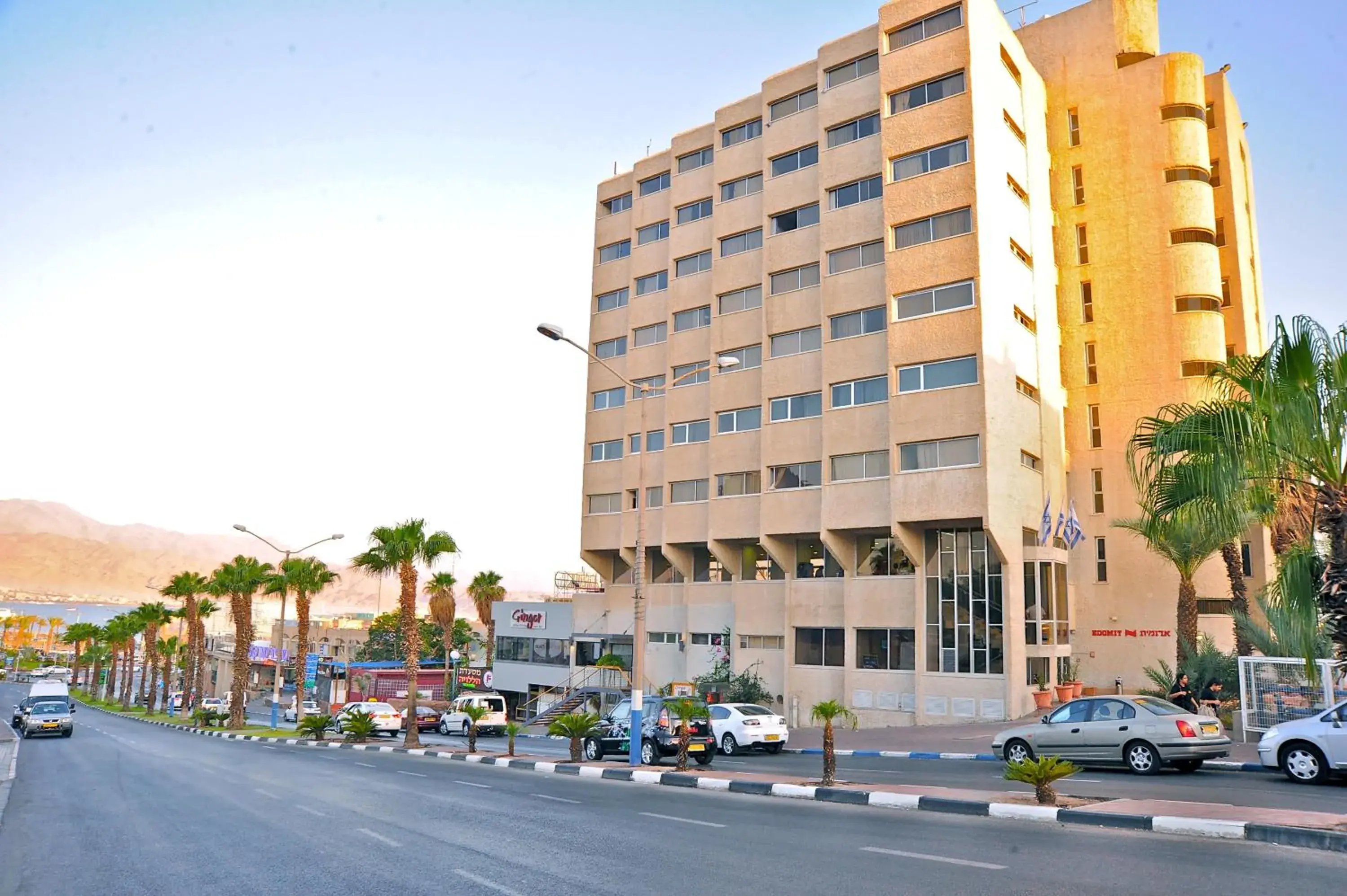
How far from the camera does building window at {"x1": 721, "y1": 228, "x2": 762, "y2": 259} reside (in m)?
45.6

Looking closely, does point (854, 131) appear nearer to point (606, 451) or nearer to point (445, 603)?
point (606, 451)

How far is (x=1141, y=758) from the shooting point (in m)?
17.8

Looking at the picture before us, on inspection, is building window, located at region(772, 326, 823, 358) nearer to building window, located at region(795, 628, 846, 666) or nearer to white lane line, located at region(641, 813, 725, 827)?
building window, located at region(795, 628, 846, 666)

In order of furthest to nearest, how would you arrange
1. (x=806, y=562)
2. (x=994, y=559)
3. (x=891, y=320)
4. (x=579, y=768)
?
1. (x=806, y=562)
2. (x=891, y=320)
3. (x=994, y=559)
4. (x=579, y=768)

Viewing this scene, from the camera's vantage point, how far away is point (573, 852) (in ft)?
35.1

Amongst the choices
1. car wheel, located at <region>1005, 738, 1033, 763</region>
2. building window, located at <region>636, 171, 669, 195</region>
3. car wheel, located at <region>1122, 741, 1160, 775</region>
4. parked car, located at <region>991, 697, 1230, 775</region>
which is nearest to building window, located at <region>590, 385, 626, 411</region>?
building window, located at <region>636, 171, 669, 195</region>

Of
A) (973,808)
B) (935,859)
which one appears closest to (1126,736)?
(973,808)

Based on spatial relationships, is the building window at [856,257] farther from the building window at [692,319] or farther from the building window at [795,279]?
the building window at [692,319]

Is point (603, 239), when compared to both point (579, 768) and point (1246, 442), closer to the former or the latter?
point (579, 768)

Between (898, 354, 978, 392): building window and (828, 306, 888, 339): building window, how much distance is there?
8.77 ft

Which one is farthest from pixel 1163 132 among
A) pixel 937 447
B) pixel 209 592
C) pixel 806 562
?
pixel 209 592

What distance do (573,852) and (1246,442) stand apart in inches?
377

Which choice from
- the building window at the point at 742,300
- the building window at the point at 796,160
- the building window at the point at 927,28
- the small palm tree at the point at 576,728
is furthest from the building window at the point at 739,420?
the small palm tree at the point at 576,728

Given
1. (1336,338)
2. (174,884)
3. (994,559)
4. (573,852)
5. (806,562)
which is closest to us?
(174,884)
